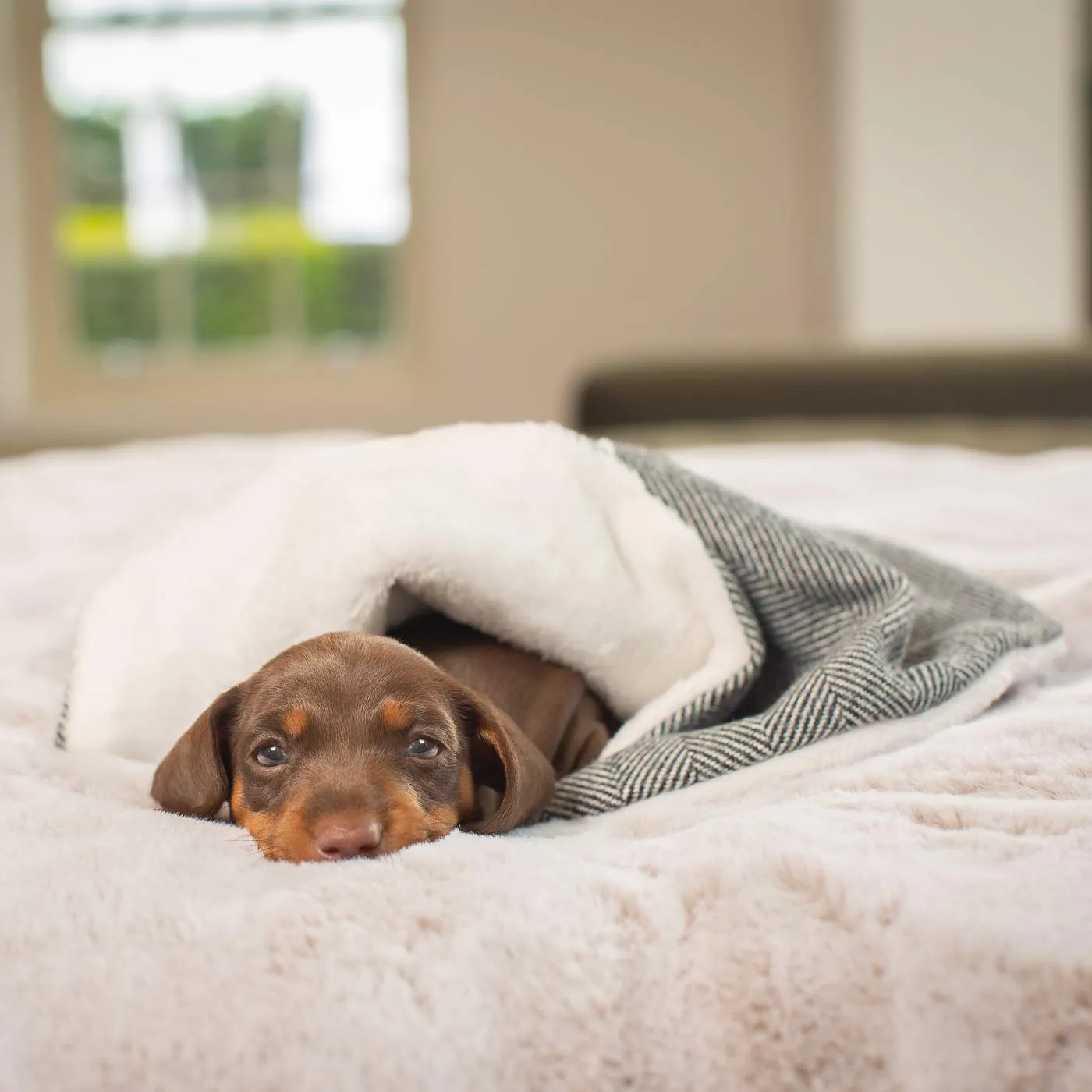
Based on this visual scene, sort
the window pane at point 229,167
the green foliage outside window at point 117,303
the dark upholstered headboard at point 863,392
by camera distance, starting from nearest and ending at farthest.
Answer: the dark upholstered headboard at point 863,392 → the window pane at point 229,167 → the green foliage outside window at point 117,303

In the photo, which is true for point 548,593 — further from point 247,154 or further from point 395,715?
point 247,154

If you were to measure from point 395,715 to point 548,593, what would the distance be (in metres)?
0.26

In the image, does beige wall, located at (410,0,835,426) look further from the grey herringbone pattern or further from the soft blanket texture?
the soft blanket texture

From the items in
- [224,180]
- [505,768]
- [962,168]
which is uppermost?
[224,180]

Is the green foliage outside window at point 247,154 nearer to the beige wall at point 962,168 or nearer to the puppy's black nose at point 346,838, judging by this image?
the beige wall at point 962,168

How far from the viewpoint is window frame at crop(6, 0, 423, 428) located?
5.50 m

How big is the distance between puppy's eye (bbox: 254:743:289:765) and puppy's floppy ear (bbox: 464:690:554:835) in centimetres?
17

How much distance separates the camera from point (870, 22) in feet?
15.4

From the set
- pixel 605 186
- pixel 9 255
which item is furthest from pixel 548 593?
pixel 9 255

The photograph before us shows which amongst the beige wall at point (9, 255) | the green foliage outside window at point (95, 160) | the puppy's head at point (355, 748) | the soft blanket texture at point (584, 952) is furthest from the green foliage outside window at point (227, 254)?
the soft blanket texture at point (584, 952)

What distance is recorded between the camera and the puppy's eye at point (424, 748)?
1140 millimetres

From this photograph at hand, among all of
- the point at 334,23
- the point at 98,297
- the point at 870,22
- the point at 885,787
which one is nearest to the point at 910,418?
the point at 870,22

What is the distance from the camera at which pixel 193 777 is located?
3.66 feet

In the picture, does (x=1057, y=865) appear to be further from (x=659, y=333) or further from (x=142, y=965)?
(x=659, y=333)
